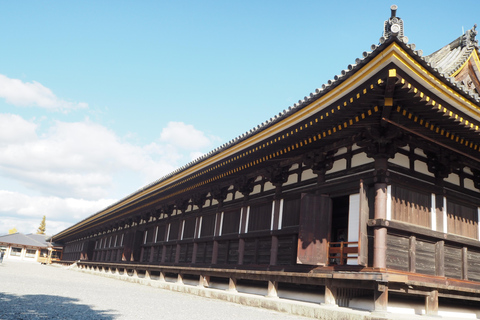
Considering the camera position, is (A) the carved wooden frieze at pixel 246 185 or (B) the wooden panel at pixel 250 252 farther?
(A) the carved wooden frieze at pixel 246 185

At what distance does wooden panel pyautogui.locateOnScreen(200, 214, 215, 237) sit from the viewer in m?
16.1

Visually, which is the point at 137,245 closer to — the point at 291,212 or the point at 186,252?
the point at 186,252

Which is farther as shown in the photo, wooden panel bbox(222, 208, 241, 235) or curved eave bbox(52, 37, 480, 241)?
wooden panel bbox(222, 208, 241, 235)

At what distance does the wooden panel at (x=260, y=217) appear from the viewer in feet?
41.8

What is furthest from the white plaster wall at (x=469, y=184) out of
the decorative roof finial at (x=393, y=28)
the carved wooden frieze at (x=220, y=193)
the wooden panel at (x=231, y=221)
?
the carved wooden frieze at (x=220, y=193)

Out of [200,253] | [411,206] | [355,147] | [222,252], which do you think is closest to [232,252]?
[222,252]

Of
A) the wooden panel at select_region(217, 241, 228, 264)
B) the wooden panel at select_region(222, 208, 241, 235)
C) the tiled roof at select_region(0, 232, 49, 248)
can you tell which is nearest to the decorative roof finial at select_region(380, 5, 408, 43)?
the wooden panel at select_region(222, 208, 241, 235)

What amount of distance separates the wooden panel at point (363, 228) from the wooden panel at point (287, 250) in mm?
2766

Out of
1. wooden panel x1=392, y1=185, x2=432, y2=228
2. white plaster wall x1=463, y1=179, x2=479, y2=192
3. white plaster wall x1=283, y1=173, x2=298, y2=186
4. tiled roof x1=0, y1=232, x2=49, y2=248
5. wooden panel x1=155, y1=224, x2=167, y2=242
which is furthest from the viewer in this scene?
tiled roof x1=0, y1=232, x2=49, y2=248

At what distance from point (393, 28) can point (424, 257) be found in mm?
5624

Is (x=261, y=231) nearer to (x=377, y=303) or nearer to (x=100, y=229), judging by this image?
(x=377, y=303)

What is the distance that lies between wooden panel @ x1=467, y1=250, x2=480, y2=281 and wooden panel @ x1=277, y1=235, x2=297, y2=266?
4.59 metres

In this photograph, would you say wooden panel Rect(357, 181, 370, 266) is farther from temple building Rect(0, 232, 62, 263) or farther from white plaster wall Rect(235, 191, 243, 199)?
temple building Rect(0, 232, 62, 263)

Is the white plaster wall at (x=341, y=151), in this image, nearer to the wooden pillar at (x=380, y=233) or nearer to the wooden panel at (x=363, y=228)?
the wooden panel at (x=363, y=228)
